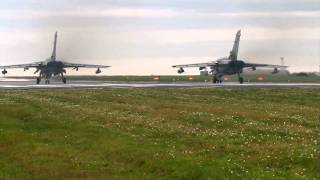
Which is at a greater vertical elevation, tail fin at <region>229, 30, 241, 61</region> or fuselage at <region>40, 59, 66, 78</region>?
tail fin at <region>229, 30, 241, 61</region>

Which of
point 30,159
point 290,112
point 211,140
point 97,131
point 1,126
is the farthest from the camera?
point 290,112

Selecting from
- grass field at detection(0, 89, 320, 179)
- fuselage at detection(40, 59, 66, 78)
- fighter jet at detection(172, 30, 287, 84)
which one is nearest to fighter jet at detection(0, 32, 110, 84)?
fuselage at detection(40, 59, 66, 78)

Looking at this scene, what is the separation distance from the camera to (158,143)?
28.5 meters

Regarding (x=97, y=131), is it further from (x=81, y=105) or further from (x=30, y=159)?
(x=81, y=105)

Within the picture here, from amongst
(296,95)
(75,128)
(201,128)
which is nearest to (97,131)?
(75,128)

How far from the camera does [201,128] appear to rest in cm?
3369

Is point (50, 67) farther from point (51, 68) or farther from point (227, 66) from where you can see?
point (227, 66)

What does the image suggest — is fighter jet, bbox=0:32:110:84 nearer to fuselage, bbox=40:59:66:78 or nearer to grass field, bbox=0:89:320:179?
fuselage, bbox=40:59:66:78

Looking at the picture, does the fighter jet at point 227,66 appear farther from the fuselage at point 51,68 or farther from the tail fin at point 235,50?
the fuselage at point 51,68

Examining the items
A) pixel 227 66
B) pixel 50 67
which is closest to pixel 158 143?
pixel 227 66

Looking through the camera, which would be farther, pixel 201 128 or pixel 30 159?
pixel 201 128

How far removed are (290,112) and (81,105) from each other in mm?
16970

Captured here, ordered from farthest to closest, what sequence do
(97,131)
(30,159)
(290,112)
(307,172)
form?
(290,112), (97,131), (30,159), (307,172)

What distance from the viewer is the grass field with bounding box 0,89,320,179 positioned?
895 inches
